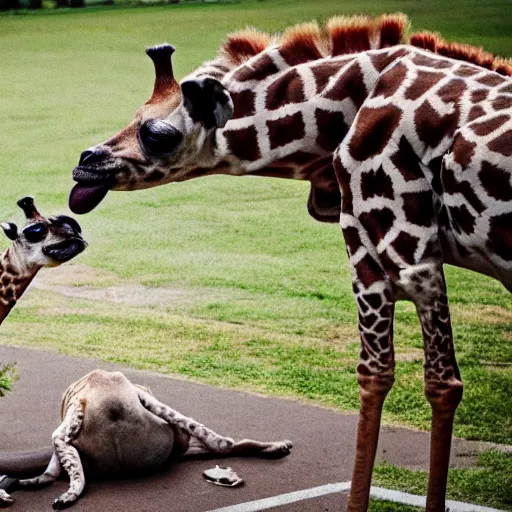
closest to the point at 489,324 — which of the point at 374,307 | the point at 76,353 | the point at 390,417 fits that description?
the point at 390,417

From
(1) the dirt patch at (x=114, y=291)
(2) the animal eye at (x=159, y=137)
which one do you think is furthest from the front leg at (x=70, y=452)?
(1) the dirt patch at (x=114, y=291)

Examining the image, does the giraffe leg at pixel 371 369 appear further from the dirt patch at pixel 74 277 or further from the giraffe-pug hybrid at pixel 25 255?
the dirt patch at pixel 74 277

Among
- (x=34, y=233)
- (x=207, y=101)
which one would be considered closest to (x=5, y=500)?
(x=34, y=233)

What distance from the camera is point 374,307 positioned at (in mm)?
4402

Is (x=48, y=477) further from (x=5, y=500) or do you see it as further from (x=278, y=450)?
(x=278, y=450)

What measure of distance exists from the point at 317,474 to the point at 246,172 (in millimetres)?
1658

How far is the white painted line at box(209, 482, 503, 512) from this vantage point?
203 inches

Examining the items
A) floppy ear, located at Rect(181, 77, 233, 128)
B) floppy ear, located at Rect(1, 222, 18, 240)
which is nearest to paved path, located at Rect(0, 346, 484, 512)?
floppy ear, located at Rect(1, 222, 18, 240)

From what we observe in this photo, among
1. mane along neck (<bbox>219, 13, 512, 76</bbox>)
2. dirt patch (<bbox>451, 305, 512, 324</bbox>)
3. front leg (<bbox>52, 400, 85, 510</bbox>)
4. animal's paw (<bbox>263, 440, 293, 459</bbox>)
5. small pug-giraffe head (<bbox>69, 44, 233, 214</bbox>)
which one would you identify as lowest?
dirt patch (<bbox>451, 305, 512, 324</bbox>)

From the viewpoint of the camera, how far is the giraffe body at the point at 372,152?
166 inches

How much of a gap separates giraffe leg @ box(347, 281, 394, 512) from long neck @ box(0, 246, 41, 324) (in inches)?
71.5

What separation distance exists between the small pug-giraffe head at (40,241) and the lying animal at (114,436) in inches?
25.7

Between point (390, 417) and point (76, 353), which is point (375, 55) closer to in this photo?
point (390, 417)

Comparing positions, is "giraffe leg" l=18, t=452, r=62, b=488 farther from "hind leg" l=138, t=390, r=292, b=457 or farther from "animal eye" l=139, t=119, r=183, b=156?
"animal eye" l=139, t=119, r=183, b=156
